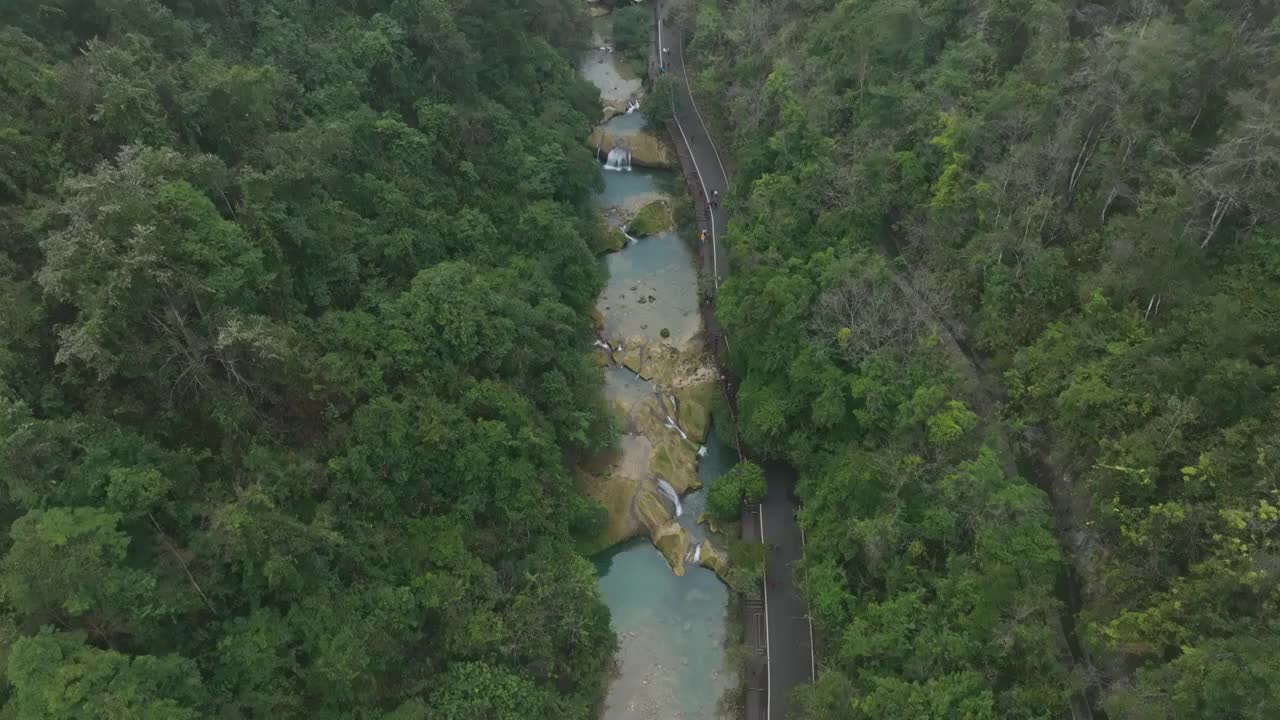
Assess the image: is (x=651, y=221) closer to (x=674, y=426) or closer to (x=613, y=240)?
(x=613, y=240)

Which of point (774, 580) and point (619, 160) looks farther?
point (619, 160)

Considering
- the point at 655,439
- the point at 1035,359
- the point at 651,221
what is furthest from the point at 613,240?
the point at 1035,359

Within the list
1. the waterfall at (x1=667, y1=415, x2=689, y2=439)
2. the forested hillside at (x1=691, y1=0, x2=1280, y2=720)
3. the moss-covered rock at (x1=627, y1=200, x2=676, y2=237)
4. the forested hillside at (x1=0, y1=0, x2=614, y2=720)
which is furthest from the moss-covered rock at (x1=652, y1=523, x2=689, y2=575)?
the moss-covered rock at (x1=627, y1=200, x2=676, y2=237)

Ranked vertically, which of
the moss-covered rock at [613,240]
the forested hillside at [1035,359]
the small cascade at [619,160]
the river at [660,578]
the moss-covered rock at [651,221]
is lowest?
the river at [660,578]

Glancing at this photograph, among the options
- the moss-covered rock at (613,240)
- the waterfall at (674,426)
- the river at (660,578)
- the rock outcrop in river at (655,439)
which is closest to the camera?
the river at (660,578)

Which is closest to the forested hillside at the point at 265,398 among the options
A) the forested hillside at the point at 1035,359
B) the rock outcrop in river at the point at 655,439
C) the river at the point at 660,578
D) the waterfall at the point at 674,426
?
the rock outcrop in river at the point at 655,439

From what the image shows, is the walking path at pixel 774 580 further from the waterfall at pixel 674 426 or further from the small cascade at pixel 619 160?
the small cascade at pixel 619 160

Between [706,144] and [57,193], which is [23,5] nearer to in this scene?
[57,193]
